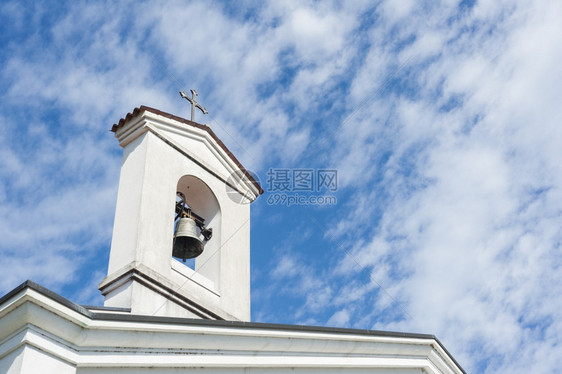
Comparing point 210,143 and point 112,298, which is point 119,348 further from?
point 210,143

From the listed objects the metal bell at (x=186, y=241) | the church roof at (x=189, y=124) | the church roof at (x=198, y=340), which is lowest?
the church roof at (x=198, y=340)

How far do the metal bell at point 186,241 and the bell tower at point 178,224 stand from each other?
0.04 feet

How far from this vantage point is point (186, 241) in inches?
321

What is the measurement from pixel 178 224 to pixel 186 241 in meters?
0.22

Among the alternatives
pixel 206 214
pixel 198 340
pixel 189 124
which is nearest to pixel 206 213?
pixel 206 214

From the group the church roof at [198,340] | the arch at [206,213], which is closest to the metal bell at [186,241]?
the arch at [206,213]

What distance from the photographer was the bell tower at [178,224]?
7.14 meters

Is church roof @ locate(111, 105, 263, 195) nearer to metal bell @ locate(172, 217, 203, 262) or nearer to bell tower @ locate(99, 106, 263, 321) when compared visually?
bell tower @ locate(99, 106, 263, 321)

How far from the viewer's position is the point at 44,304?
13.2ft

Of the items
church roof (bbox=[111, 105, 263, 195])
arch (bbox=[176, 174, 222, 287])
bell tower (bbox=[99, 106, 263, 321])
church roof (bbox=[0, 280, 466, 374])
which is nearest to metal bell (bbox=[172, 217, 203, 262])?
bell tower (bbox=[99, 106, 263, 321])

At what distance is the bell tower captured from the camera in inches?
281

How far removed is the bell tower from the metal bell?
0.01 metres

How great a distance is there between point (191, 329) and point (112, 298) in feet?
8.79

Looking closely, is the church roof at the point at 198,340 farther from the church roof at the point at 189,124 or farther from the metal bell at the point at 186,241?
the church roof at the point at 189,124
